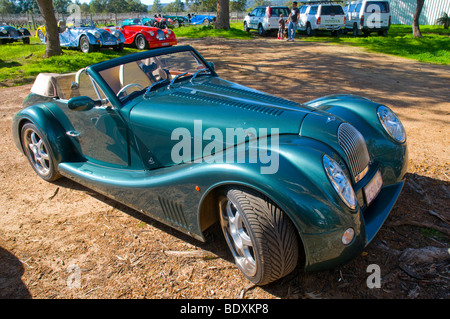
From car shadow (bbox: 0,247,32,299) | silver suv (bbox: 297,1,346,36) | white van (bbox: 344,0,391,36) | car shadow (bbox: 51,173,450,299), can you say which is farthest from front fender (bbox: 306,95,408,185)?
white van (bbox: 344,0,391,36)

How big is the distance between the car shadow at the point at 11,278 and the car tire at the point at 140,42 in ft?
42.4

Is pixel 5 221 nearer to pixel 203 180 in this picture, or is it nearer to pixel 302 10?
pixel 203 180

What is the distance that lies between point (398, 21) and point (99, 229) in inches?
1226

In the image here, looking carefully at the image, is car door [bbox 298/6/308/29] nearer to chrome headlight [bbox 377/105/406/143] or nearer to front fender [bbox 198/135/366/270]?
chrome headlight [bbox 377/105/406/143]

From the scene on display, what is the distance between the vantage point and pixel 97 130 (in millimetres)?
3510

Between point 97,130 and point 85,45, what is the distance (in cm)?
1140

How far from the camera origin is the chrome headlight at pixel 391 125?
3229 millimetres

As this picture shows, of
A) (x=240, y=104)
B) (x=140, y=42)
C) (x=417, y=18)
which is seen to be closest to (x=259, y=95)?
(x=240, y=104)

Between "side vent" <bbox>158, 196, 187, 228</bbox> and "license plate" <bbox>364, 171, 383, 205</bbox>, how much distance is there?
149 centimetres

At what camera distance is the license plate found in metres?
2.68

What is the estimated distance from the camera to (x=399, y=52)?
41.7ft

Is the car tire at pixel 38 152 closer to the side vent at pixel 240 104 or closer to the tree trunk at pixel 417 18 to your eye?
the side vent at pixel 240 104

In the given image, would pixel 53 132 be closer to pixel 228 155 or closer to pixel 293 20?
pixel 228 155

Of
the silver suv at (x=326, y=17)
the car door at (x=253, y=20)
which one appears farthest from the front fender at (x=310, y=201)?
the car door at (x=253, y=20)
